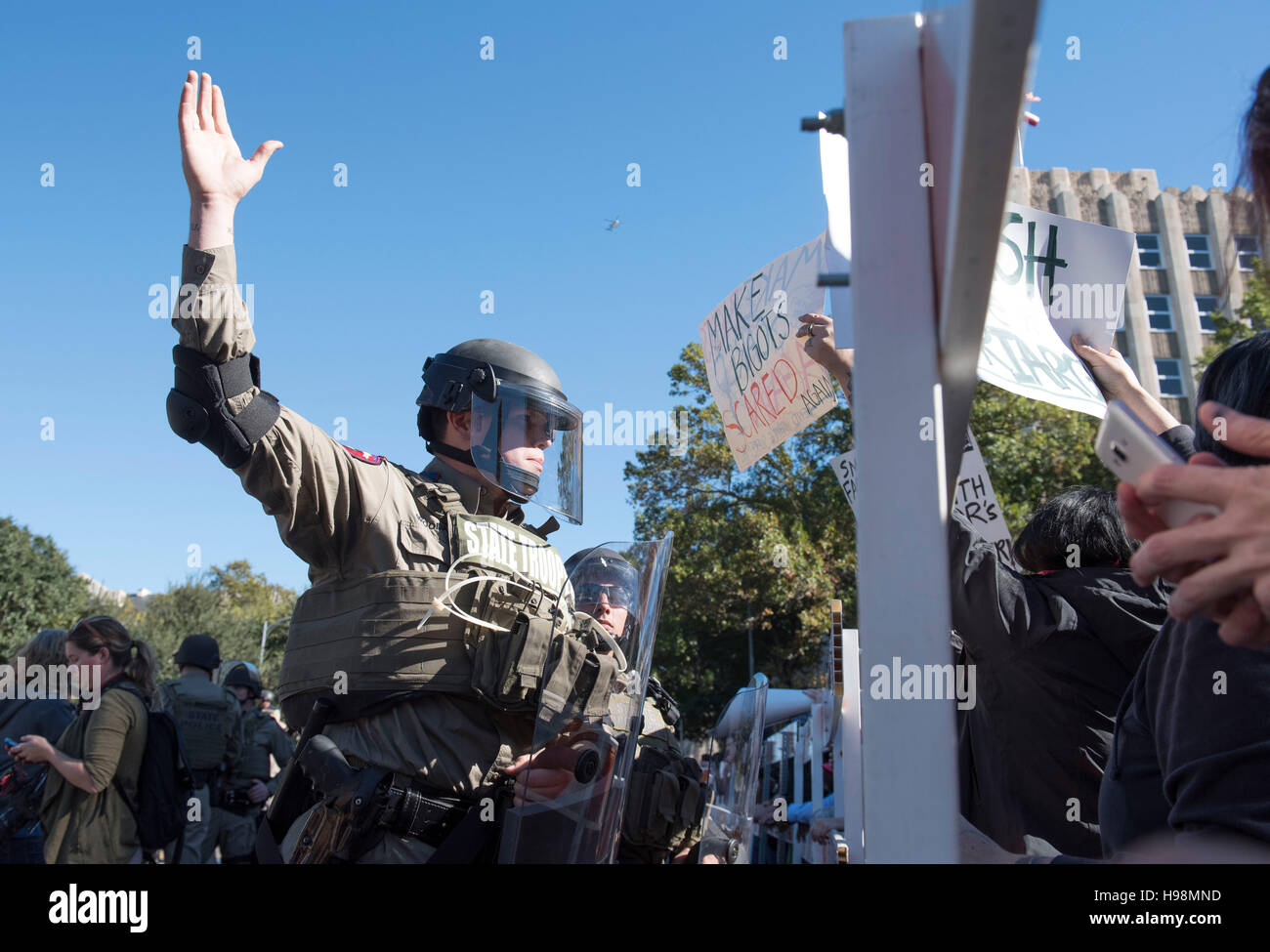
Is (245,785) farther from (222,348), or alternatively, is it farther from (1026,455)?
(1026,455)

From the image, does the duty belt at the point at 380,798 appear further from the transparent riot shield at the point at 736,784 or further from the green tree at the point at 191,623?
the green tree at the point at 191,623

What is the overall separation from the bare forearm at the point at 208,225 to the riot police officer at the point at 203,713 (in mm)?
5341

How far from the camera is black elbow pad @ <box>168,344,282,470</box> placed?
197cm

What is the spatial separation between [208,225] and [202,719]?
577 cm

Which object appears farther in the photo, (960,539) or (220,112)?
(960,539)

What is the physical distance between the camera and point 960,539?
2.27 meters

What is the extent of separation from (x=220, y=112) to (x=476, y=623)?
1.28m

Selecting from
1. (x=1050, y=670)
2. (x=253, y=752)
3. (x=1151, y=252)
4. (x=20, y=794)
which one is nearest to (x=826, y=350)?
(x=1050, y=670)

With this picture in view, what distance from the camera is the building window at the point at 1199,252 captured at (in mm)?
35406

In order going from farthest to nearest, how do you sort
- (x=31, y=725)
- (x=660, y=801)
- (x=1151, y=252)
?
1. (x=1151, y=252)
2. (x=31, y=725)
3. (x=660, y=801)

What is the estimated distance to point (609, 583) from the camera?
2230 mm

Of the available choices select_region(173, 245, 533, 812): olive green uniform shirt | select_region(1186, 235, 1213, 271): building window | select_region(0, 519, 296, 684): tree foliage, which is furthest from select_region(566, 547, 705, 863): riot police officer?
select_region(1186, 235, 1213, 271): building window

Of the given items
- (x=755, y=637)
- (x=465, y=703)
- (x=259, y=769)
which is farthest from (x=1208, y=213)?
(x=465, y=703)
